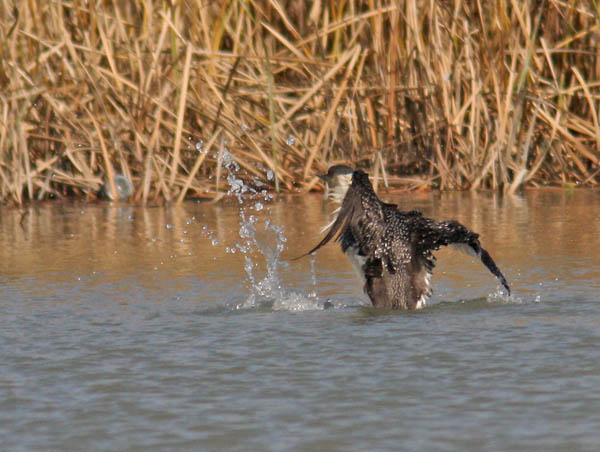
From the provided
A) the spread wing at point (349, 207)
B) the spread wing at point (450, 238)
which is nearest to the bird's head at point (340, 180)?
the spread wing at point (349, 207)

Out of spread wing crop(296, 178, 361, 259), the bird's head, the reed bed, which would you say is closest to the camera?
spread wing crop(296, 178, 361, 259)

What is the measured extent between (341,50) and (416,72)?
2.91ft

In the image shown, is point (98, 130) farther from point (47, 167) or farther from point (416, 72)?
point (416, 72)

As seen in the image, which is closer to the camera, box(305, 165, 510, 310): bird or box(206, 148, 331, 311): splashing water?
box(305, 165, 510, 310): bird

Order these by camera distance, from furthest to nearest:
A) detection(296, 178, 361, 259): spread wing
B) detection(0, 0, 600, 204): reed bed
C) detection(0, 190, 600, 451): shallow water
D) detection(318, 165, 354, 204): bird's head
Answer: detection(0, 0, 600, 204): reed bed
detection(318, 165, 354, 204): bird's head
detection(296, 178, 361, 259): spread wing
detection(0, 190, 600, 451): shallow water

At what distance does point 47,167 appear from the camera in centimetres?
1078

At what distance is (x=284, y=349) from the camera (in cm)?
485

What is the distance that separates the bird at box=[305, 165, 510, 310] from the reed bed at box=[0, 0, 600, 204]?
468cm

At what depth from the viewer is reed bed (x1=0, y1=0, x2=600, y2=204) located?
10.7 metres

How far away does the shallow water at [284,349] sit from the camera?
11.9 ft

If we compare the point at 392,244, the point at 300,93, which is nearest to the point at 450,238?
the point at 392,244

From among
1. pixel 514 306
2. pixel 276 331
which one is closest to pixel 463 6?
pixel 514 306

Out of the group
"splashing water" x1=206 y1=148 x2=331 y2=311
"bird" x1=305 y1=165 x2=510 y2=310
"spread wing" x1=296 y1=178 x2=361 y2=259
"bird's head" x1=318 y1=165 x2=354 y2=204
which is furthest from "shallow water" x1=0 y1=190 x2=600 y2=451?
"bird's head" x1=318 y1=165 x2=354 y2=204

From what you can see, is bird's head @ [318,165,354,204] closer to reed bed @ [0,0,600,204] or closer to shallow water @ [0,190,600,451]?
shallow water @ [0,190,600,451]
